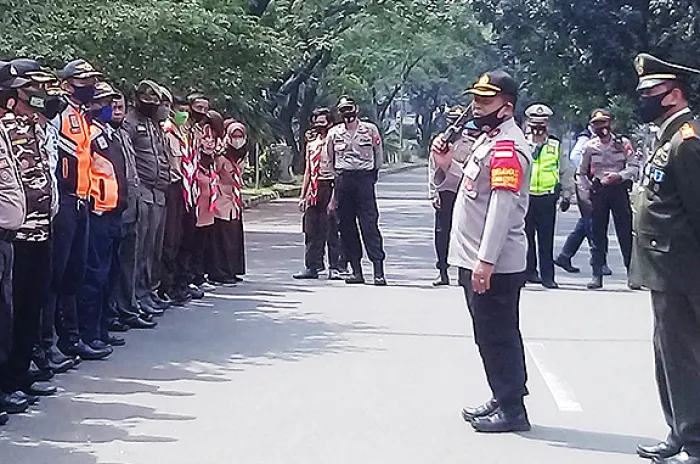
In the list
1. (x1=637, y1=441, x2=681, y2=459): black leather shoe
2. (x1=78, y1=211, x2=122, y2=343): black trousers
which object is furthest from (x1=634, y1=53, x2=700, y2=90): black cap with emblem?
(x1=78, y1=211, x2=122, y2=343): black trousers

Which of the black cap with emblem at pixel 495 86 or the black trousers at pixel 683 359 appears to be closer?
the black trousers at pixel 683 359

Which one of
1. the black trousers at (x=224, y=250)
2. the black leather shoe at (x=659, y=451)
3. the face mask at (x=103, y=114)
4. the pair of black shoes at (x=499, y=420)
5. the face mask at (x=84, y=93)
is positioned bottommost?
the black leather shoe at (x=659, y=451)

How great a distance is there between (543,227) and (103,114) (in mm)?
6217

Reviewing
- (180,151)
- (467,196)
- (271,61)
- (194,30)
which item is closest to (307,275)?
(180,151)

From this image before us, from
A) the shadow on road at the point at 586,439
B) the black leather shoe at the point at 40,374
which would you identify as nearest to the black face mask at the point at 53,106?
the black leather shoe at the point at 40,374

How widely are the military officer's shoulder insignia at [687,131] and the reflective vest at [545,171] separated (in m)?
7.64

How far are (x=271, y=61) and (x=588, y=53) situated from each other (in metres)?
7.02

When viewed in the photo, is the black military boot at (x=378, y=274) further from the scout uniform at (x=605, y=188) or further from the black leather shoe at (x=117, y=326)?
the black leather shoe at (x=117, y=326)

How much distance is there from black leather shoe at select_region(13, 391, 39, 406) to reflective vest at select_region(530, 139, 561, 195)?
7430mm

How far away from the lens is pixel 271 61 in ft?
65.8

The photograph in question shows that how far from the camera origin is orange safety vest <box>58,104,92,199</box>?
8797 mm

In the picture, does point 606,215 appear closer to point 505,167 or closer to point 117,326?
point 117,326

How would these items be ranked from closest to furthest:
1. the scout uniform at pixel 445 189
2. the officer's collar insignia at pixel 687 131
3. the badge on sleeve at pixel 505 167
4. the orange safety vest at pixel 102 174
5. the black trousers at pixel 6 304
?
Result: the officer's collar insignia at pixel 687 131, the badge on sleeve at pixel 505 167, the black trousers at pixel 6 304, the orange safety vest at pixel 102 174, the scout uniform at pixel 445 189

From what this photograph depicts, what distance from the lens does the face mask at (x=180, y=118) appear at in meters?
12.5
